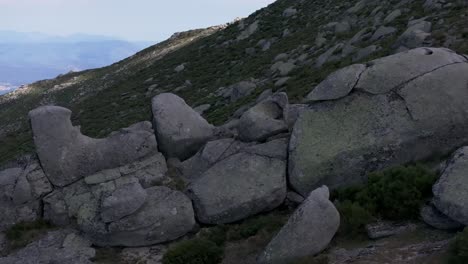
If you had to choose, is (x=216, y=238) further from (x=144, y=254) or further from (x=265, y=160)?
(x=265, y=160)

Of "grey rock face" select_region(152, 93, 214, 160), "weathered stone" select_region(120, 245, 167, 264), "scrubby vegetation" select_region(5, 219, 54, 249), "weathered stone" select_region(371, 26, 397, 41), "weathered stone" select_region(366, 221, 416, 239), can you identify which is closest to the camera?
"weathered stone" select_region(366, 221, 416, 239)

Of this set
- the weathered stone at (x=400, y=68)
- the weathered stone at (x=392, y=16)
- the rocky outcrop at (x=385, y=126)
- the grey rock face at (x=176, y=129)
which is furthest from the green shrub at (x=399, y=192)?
the weathered stone at (x=392, y=16)

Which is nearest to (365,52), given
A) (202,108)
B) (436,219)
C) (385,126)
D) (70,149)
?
(202,108)

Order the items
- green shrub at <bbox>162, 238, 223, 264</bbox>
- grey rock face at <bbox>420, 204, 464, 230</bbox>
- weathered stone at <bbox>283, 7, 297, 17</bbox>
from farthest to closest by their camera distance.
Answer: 1. weathered stone at <bbox>283, 7, 297, 17</bbox>
2. green shrub at <bbox>162, 238, 223, 264</bbox>
3. grey rock face at <bbox>420, 204, 464, 230</bbox>

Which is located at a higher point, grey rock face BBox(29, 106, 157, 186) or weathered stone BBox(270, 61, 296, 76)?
grey rock face BBox(29, 106, 157, 186)

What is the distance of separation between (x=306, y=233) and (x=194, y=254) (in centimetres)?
413

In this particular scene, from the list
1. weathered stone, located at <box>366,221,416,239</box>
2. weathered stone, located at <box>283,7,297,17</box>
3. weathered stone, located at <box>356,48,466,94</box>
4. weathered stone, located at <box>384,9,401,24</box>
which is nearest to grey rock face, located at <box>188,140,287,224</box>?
weathered stone, located at <box>366,221,416,239</box>

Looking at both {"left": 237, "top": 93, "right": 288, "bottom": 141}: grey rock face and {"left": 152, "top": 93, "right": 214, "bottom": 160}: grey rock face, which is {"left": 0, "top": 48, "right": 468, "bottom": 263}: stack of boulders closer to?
{"left": 237, "top": 93, "right": 288, "bottom": 141}: grey rock face

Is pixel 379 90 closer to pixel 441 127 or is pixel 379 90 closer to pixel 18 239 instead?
pixel 441 127

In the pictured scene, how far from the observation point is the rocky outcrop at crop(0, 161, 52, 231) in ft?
67.4

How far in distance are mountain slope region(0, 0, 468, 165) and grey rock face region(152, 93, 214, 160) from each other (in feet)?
29.9

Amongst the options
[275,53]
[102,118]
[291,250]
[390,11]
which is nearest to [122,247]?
[291,250]

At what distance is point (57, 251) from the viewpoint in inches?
711

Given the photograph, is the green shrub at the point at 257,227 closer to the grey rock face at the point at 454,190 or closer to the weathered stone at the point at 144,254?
the weathered stone at the point at 144,254
